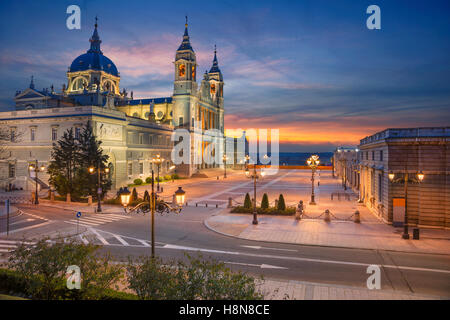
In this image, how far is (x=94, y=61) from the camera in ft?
242

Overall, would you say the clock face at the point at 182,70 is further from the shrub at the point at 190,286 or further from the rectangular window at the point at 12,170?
the shrub at the point at 190,286

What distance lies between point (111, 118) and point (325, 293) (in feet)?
141

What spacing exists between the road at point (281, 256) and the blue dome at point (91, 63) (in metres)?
60.6

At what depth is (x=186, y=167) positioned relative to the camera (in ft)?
231

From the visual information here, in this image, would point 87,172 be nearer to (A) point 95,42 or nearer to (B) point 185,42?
(B) point 185,42

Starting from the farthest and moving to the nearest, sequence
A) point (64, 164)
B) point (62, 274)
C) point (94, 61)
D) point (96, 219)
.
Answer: point (94, 61)
point (64, 164)
point (96, 219)
point (62, 274)

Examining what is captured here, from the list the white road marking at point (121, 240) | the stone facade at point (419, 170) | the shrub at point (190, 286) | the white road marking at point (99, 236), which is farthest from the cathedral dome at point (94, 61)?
the shrub at point (190, 286)

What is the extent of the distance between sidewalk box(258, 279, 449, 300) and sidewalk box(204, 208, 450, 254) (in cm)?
594

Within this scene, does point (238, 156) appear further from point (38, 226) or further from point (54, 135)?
point (38, 226)

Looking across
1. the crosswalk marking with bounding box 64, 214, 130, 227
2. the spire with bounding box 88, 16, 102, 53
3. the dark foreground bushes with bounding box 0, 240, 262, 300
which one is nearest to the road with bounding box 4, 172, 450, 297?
the crosswalk marking with bounding box 64, 214, 130, 227

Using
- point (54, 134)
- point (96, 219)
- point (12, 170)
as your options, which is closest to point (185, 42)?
point (54, 134)
